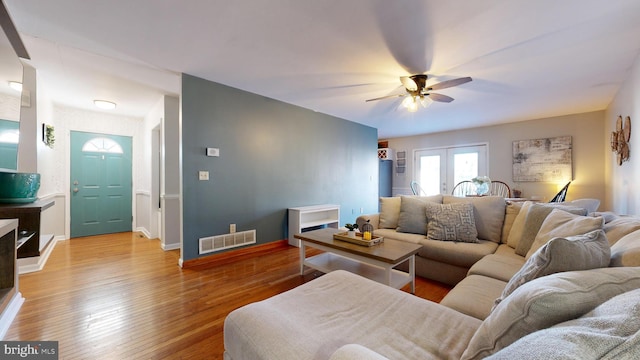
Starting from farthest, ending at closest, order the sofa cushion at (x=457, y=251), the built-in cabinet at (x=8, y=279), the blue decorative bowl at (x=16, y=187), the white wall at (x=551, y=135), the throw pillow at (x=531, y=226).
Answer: the white wall at (x=551, y=135) → the sofa cushion at (x=457, y=251) → the throw pillow at (x=531, y=226) → the blue decorative bowl at (x=16, y=187) → the built-in cabinet at (x=8, y=279)

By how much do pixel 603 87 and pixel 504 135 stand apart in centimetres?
206

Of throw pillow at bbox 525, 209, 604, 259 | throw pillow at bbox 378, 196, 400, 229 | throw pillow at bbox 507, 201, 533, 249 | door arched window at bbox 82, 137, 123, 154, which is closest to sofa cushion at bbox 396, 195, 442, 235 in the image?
throw pillow at bbox 378, 196, 400, 229

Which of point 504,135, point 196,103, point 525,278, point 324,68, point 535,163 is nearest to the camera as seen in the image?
point 525,278

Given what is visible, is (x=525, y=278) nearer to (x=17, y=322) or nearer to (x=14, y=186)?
(x=17, y=322)

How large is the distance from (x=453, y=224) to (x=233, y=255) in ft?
9.04

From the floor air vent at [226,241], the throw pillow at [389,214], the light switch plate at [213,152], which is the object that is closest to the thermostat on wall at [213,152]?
the light switch plate at [213,152]

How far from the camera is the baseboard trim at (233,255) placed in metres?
3.01

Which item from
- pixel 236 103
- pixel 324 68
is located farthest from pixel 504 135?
pixel 236 103

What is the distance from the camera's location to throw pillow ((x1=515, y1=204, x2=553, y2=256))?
201cm

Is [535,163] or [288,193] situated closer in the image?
[288,193]

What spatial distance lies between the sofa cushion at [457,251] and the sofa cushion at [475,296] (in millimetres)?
604

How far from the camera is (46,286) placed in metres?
2.38

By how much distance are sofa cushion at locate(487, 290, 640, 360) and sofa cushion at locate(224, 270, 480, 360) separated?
0.44m

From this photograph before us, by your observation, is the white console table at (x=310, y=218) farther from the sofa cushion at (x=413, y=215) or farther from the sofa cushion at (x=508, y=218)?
the sofa cushion at (x=508, y=218)
